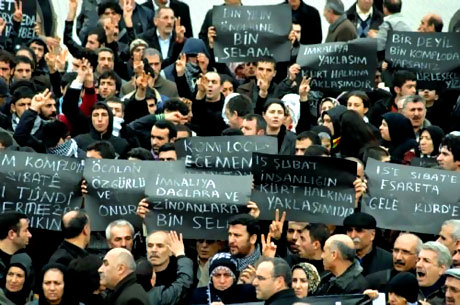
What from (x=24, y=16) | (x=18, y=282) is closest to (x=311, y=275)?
(x=18, y=282)

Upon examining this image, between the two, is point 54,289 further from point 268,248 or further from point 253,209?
point 253,209

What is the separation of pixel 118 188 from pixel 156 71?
4.52m

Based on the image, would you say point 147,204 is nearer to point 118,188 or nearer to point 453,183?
point 118,188

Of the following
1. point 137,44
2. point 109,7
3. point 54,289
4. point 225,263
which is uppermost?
point 109,7

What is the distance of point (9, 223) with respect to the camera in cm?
1814

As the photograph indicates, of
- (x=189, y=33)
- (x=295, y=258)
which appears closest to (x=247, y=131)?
(x=295, y=258)

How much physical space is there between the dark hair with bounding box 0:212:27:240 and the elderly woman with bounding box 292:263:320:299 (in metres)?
2.48

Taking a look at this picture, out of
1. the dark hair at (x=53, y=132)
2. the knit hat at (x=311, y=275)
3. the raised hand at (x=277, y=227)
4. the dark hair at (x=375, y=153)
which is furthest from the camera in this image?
the dark hair at (x=53, y=132)

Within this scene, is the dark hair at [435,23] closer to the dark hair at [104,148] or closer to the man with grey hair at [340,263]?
the dark hair at [104,148]

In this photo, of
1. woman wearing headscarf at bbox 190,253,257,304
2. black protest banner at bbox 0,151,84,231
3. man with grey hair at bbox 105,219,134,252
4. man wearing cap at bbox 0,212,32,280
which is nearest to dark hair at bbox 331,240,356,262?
woman wearing headscarf at bbox 190,253,257,304

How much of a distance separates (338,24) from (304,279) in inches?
332

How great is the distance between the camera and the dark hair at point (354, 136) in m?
20.5

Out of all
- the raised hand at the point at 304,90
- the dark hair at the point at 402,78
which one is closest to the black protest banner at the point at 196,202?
the raised hand at the point at 304,90

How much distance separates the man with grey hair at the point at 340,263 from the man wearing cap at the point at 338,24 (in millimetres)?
7762
